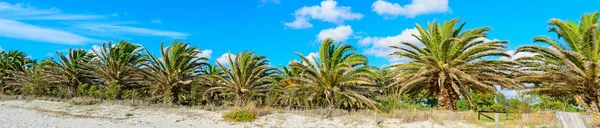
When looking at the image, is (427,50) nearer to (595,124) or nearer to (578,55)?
(578,55)

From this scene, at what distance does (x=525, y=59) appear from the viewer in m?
16.4

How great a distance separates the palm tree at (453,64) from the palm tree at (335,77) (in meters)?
2.22

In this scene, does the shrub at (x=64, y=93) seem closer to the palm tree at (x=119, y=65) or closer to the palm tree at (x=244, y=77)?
the palm tree at (x=119, y=65)

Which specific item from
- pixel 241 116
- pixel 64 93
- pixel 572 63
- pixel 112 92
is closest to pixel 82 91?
pixel 64 93

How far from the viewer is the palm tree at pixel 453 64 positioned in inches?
644

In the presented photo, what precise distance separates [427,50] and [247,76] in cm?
1166

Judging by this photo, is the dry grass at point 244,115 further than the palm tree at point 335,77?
No

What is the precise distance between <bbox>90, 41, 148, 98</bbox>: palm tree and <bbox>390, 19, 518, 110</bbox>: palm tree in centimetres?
2039

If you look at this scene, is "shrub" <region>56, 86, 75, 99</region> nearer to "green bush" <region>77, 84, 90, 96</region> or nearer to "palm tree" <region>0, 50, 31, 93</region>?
"green bush" <region>77, 84, 90, 96</region>

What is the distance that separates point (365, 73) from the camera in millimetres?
18875

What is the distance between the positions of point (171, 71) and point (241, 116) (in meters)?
11.0

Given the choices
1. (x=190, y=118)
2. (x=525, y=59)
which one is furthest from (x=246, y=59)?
(x=525, y=59)

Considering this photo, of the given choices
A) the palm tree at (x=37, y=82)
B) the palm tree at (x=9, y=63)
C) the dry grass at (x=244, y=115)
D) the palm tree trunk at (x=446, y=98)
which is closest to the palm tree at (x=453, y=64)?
the palm tree trunk at (x=446, y=98)

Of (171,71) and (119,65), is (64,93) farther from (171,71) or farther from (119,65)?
(171,71)
